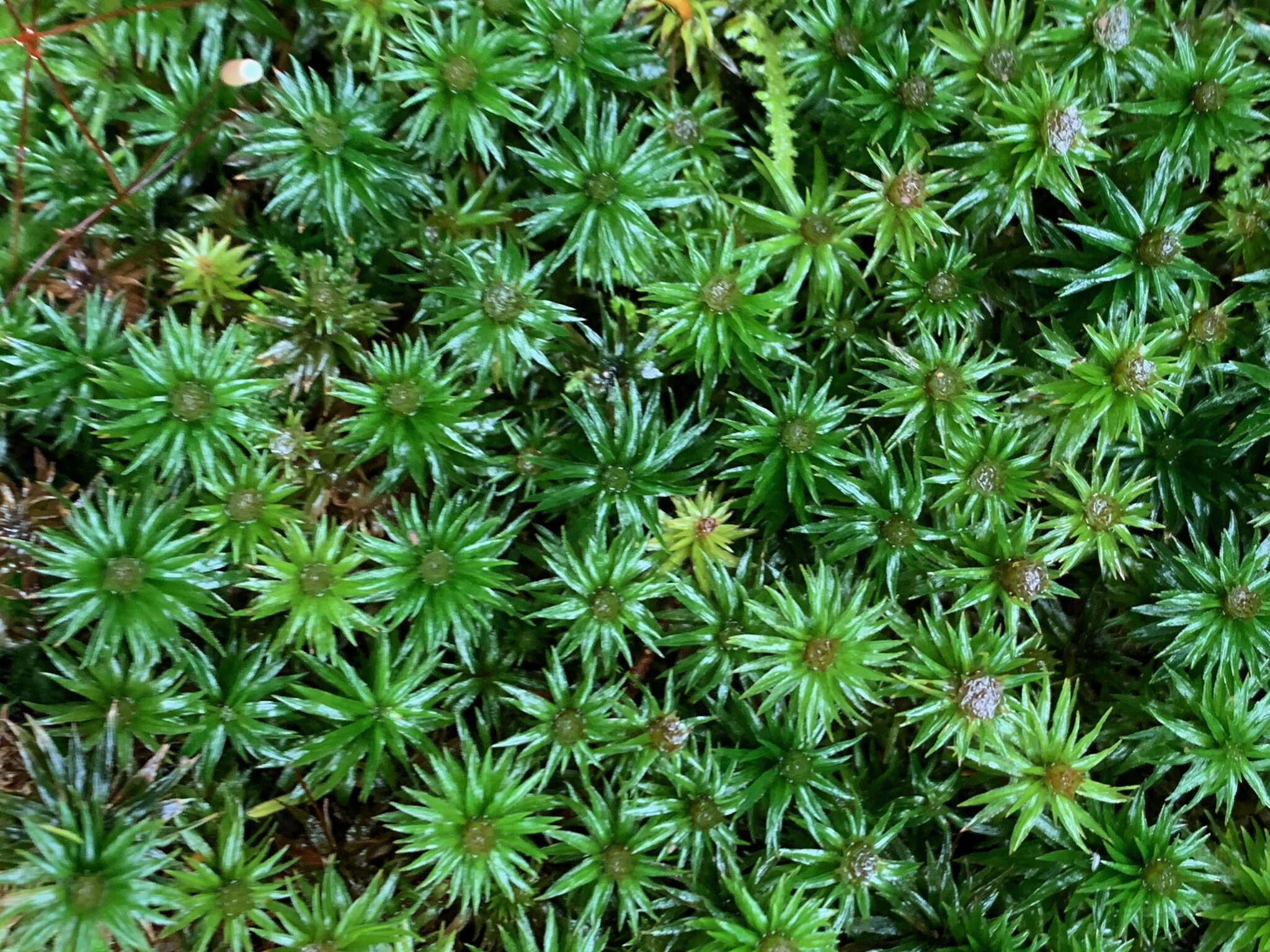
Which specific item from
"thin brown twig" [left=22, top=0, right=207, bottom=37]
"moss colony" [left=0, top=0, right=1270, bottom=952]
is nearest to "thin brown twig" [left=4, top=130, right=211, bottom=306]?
"moss colony" [left=0, top=0, right=1270, bottom=952]

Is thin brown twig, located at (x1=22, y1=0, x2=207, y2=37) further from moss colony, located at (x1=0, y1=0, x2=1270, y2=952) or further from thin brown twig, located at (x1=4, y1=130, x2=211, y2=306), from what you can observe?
thin brown twig, located at (x1=4, y1=130, x2=211, y2=306)

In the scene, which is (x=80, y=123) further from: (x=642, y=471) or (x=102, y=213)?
(x=642, y=471)

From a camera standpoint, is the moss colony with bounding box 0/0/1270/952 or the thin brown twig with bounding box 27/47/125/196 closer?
the moss colony with bounding box 0/0/1270/952

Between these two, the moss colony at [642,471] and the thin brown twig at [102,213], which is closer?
the moss colony at [642,471]

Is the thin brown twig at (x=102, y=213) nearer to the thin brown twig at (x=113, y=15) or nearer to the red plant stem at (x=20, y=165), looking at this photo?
the red plant stem at (x=20, y=165)

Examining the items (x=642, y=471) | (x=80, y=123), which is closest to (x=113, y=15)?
(x=80, y=123)

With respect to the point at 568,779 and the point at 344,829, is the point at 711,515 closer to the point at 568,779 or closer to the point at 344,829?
the point at 568,779

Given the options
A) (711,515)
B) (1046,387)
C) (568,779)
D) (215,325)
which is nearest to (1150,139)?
(1046,387)

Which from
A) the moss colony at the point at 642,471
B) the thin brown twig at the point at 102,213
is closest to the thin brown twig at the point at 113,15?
the moss colony at the point at 642,471
